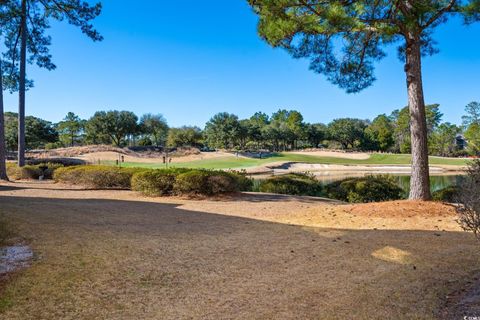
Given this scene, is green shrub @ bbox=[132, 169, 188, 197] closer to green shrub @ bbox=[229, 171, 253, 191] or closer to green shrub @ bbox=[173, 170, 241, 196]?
green shrub @ bbox=[173, 170, 241, 196]

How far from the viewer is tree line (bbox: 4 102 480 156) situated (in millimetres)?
52031

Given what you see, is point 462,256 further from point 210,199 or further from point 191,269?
point 210,199

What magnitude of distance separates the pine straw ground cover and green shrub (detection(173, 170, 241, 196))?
2.51 meters

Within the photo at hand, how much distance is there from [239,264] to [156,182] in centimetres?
674

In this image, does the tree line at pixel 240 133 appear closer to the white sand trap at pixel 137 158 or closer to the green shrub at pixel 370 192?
the white sand trap at pixel 137 158

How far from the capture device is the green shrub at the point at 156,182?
10.3 m

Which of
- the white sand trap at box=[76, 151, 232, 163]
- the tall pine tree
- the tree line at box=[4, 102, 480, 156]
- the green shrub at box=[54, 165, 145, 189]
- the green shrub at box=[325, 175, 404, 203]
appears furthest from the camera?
the tree line at box=[4, 102, 480, 156]

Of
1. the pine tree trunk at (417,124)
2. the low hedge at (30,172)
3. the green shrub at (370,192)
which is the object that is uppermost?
the pine tree trunk at (417,124)

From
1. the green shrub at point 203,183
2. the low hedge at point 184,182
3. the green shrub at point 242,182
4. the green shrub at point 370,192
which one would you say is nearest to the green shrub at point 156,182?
the low hedge at point 184,182

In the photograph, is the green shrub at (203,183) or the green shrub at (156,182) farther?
the green shrub at (156,182)

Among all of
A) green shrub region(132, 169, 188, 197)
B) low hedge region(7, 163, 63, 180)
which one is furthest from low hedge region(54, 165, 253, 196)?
low hedge region(7, 163, 63, 180)

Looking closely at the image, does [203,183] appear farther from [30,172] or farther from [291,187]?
[30,172]

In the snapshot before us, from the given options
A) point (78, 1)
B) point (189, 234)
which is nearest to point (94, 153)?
point (78, 1)

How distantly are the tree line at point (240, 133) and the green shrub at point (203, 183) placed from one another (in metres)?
43.2
